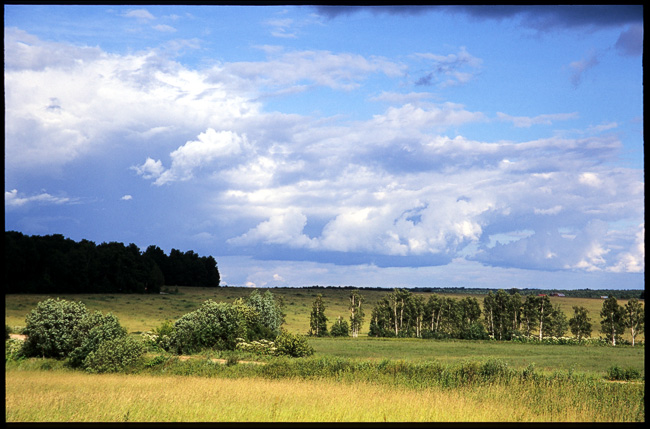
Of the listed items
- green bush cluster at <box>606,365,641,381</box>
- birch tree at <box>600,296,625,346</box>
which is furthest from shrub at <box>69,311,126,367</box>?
birch tree at <box>600,296,625,346</box>

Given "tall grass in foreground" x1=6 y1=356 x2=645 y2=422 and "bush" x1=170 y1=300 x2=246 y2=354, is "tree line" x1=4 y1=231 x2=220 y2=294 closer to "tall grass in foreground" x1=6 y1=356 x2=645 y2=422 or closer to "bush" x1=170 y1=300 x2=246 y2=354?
"bush" x1=170 y1=300 x2=246 y2=354

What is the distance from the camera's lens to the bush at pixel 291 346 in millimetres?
24484

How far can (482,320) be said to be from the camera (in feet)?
187

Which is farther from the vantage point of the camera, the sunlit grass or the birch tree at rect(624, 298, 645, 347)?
the birch tree at rect(624, 298, 645, 347)

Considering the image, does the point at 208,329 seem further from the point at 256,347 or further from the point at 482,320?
the point at 482,320

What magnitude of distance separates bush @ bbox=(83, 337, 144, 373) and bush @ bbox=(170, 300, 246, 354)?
13.7ft

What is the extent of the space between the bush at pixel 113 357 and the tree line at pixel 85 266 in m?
33.1

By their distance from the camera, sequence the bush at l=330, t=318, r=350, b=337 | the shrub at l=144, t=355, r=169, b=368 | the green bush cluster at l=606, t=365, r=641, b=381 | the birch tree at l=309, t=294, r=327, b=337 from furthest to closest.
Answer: the bush at l=330, t=318, r=350, b=337 → the birch tree at l=309, t=294, r=327, b=337 → the green bush cluster at l=606, t=365, r=641, b=381 → the shrub at l=144, t=355, r=169, b=368

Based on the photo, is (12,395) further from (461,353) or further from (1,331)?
(461,353)

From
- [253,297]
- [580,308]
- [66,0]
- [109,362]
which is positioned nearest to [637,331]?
[580,308]

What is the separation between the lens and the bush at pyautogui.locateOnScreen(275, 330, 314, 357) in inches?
964

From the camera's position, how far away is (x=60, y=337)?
2003cm

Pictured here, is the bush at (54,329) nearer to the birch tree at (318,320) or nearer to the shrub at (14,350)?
the shrub at (14,350)
